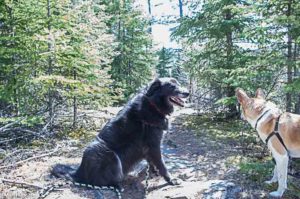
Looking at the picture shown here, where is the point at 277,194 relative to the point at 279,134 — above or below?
below

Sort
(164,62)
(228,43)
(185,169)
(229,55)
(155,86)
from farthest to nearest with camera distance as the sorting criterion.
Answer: (164,62) → (228,43) → (229,55) → (185,169) → (155,86)

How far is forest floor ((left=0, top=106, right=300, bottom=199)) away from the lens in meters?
3.93

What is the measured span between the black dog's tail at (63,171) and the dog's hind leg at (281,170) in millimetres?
2587

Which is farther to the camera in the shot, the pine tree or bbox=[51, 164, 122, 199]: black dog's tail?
the pine tree

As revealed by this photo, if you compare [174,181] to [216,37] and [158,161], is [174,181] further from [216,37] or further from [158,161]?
[216,37]

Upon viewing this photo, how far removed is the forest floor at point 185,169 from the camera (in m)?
3.93

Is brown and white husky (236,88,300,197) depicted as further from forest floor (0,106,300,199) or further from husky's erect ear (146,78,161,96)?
husky's erect ear (146,78,161,96)

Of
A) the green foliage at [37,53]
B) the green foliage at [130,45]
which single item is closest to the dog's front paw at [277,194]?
the green foliage at [37,53]

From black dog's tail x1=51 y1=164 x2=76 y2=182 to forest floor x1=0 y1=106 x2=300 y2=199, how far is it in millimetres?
85

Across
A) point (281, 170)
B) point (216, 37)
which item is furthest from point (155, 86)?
point (216, 37)

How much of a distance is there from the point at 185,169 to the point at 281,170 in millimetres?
1831

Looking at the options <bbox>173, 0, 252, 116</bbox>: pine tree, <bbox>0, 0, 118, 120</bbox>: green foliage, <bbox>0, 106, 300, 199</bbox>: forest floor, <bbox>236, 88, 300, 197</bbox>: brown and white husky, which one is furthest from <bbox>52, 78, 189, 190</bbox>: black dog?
<bbox>173, 0, 252, 116</bbox>: pine tree

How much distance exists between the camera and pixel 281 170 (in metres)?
3.73

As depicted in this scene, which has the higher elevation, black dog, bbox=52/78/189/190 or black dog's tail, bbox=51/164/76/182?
black dog, bbox=52/78/189/190
